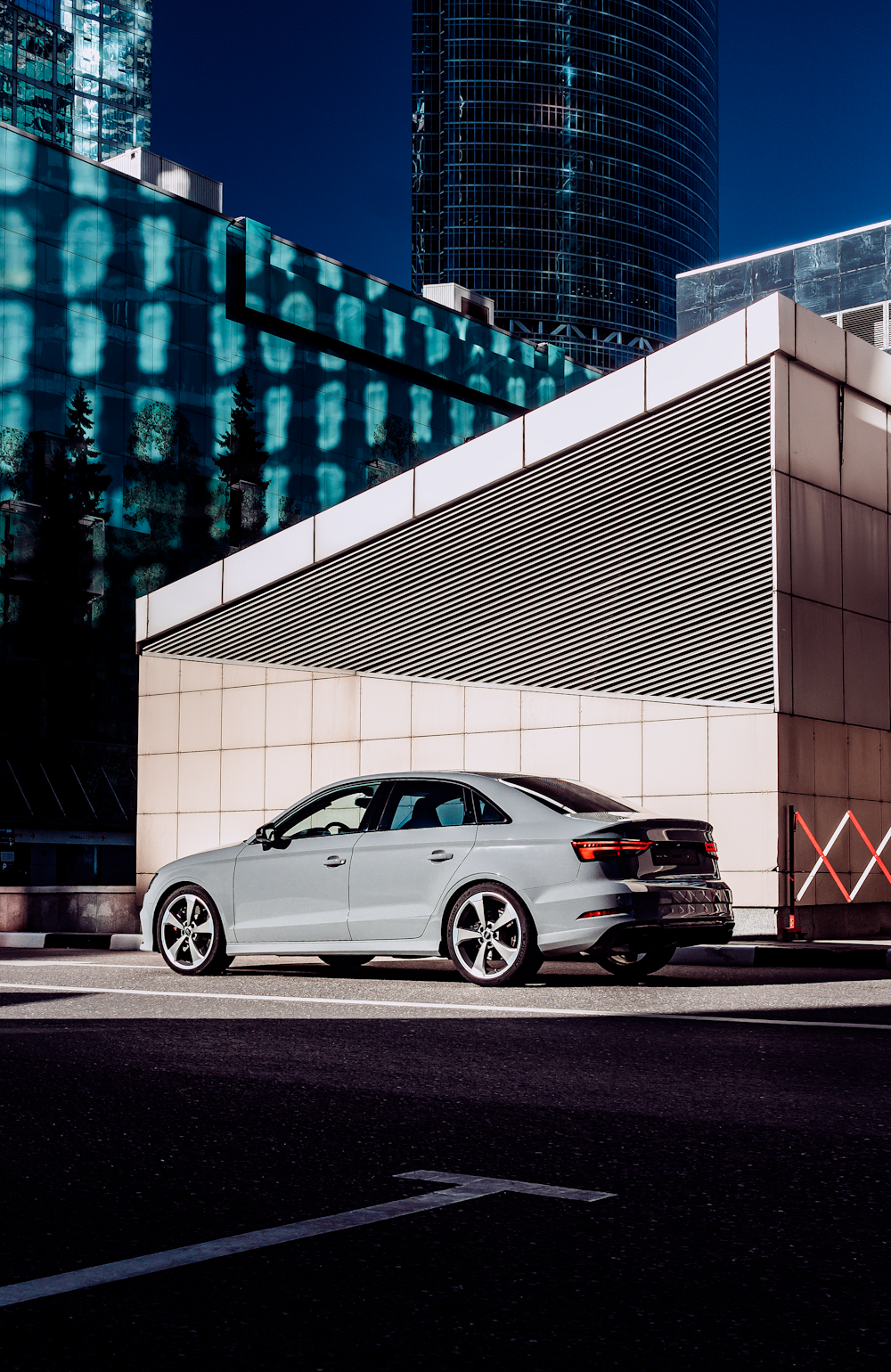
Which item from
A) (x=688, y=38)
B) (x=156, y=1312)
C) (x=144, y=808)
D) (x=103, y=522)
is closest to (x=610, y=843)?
(x=156, y=1312)

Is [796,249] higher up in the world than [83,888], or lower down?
higher up

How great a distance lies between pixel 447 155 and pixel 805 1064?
18877 cm

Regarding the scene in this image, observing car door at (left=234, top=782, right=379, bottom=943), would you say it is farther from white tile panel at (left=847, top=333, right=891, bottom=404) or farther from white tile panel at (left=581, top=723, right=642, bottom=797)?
white tile panel at (left=847, top=333, right=891, bottom=404)

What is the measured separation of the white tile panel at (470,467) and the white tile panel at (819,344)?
3.93 metres

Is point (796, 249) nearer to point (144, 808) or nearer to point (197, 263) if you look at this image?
point (197, 263)

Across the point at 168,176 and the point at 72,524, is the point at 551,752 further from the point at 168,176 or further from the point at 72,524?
the point at 168,176

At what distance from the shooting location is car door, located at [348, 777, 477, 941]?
35.7ft

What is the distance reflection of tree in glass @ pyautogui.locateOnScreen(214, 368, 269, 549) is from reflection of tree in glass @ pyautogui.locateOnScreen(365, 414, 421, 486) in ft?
20.1

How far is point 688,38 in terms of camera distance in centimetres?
19175

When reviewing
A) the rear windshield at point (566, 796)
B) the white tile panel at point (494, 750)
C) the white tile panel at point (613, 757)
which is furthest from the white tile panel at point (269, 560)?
the rear windshield at point (566, 796)

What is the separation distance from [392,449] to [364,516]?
164ft

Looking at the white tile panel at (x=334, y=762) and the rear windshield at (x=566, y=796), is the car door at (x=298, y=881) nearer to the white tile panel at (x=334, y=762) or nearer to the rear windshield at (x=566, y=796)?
the rear windshield at (x=566, y=796)

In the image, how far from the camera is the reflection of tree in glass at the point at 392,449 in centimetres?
6981

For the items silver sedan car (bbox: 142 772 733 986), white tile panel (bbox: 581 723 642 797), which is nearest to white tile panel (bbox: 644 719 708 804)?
white tile panel (bbox: 581 723 642 797)
